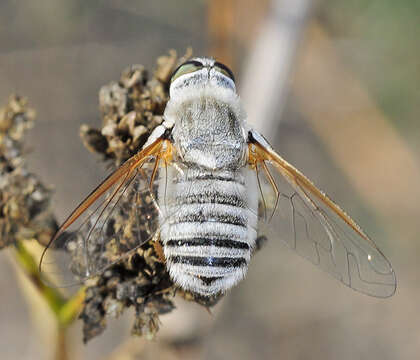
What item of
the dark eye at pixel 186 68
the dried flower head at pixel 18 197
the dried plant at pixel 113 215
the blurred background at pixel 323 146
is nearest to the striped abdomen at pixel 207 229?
the dried plant at pixel 113 215

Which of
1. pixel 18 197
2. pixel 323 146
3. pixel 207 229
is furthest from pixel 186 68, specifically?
pixel 323 146

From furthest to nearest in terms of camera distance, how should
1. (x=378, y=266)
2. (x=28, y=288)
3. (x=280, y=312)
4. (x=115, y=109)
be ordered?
(x=280, y=312), (x=28, y=288), (x=115, y=109), (x=378, y=266)

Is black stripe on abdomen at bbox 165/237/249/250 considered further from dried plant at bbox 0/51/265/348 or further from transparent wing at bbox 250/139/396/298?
transparent wing at bbox 250/139/396/298

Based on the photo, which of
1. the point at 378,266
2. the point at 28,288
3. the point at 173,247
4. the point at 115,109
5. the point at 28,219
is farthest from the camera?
the point at 28,288

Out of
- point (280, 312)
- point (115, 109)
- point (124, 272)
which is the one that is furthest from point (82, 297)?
point (280, 312)

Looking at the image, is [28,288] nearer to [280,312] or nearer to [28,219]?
[28,219]

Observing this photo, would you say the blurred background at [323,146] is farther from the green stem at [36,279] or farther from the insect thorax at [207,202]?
the insect thorax at [207,202]
